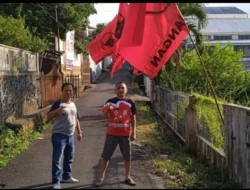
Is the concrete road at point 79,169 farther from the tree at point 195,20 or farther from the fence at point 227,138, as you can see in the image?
the tree at point 195,20

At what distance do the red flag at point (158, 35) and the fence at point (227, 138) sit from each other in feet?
4.58

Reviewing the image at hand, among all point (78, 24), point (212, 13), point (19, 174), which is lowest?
point (19, 174)

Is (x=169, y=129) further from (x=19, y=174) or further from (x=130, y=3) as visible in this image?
(x=130, y=3)

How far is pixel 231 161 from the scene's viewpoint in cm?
662

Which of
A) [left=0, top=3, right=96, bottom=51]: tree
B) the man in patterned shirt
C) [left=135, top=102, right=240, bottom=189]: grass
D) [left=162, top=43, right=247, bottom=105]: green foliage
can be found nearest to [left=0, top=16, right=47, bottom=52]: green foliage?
[left=0, top=3, right=96, bottom=51]: tree

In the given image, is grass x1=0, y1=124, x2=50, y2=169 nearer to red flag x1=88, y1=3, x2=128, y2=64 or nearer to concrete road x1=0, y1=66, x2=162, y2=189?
concrete road x1=0, y1=66, x2=162, y2=189

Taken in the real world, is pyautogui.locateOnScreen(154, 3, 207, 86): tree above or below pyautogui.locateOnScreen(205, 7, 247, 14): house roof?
below

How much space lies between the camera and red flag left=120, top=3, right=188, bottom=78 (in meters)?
6.50

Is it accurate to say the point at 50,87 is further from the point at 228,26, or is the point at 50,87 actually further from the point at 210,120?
the point at 228,26

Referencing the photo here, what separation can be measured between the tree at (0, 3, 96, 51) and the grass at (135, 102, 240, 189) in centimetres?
1435

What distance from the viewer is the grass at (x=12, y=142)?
921 cm

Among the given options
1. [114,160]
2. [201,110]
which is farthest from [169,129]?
[114,160]

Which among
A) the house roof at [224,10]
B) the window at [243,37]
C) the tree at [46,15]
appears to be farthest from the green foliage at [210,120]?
the house roof at [224,10]

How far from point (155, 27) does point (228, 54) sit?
34.2 feet
